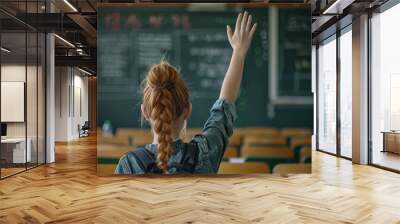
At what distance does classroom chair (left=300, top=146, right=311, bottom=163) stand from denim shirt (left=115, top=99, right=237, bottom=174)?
11.3ft

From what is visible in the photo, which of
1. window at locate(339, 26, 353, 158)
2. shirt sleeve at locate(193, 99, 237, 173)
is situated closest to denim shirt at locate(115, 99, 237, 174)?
shirt sleeve at locate(193, 99, 237, 173)

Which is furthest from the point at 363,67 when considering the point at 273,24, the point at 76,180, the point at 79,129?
the point at 79,129

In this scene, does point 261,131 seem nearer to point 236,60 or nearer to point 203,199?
point 203,199

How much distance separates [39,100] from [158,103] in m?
7.29

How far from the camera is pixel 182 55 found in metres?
3.26

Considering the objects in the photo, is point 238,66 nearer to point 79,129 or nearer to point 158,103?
point 158,103

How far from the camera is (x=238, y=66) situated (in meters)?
1.63

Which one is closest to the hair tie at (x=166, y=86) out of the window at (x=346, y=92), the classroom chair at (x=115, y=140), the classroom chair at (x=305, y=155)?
the classroom chair at (x=115, y=140)

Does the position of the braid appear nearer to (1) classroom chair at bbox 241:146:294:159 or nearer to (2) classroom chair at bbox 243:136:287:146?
(1) classroom chair at bbox 241:146:294:159

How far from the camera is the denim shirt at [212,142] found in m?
1.60

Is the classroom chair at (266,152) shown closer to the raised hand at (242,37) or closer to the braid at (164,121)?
the raised hand at (242,37)

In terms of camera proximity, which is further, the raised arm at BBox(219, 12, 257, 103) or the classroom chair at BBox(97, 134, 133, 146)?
the classroom chair at BBox(97, 134, 133, 146)

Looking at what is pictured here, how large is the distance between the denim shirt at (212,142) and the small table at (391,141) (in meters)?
6.08

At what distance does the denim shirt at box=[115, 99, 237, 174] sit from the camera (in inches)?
63.1
